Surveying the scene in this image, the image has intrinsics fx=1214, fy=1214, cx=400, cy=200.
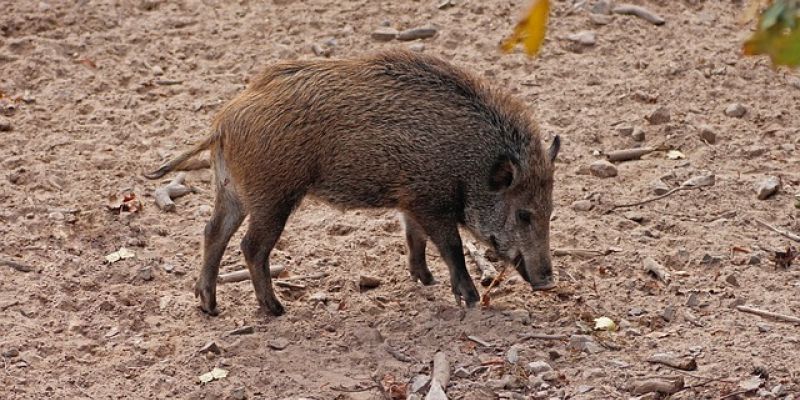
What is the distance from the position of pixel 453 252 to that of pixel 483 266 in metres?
0.52

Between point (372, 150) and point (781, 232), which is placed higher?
point (372, 150)

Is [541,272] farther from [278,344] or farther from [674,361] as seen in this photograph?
[278,344]

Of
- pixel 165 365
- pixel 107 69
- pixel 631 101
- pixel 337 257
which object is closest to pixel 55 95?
pixel 107 69

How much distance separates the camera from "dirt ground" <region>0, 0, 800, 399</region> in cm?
502

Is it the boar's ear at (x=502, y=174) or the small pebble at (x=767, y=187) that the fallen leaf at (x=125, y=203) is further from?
the small pebble at (x=767, y=187)

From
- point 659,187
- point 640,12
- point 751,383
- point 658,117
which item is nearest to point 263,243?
point 751,383

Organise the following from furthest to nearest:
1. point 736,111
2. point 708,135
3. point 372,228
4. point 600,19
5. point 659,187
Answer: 1. point 600,19
2. point 736,111
3. point 708,135
4. point 659,187
5. point 372,228

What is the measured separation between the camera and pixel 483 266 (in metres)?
6.11

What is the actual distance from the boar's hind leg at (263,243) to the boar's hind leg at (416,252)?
2.09 feet

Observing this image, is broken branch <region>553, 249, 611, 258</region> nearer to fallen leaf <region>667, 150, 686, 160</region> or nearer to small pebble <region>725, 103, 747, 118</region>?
fallen leaf <region>667, 150, 686, 160</region>

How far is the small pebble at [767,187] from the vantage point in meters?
6.41

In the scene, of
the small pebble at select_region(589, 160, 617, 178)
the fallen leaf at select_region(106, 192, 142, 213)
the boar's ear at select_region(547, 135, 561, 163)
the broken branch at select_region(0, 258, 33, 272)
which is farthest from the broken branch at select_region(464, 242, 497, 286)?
the broken branch at select_region(0, 258, 33, 272)

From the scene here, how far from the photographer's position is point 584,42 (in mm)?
8039

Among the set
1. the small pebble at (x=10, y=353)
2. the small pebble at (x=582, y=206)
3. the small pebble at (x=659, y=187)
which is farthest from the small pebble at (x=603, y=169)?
the small pebble at (x=10, y=353)
